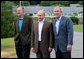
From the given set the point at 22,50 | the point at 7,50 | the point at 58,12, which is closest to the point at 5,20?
the point at 7,50

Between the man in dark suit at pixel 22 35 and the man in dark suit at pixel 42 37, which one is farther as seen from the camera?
the man in dark suit at pixel 22 35

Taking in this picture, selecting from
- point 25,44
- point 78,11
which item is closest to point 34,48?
point 25,44

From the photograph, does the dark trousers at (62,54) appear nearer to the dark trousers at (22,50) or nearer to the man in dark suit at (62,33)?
the man in dark suit at (62,33)

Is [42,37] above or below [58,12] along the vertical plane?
below

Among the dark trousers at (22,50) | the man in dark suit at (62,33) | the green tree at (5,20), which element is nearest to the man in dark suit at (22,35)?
the dark trousers at (22,50)

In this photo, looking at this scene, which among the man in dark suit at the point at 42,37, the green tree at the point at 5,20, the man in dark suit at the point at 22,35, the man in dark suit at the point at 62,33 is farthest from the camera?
the green tree at the point at 5,20

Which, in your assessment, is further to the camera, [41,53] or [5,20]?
[5,20]

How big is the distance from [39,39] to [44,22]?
17.8 inches

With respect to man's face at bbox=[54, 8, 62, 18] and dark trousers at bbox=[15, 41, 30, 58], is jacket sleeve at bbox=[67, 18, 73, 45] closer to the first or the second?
man's face at bbox=[54, 8, 62, 18]

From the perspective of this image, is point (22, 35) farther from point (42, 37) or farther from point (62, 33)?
point (62, 33)

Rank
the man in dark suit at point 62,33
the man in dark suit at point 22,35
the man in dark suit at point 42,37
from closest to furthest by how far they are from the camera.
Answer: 1. the man in dark suit at point 62,33
2. the man in dark suit at point 42,37
3. the man in dark suit at point 22,35

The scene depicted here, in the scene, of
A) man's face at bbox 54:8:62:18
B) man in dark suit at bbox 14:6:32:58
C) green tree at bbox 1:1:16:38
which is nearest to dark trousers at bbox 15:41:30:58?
man in dark suit at bbox 14:6:32:58

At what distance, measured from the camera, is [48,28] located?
34.5 ft

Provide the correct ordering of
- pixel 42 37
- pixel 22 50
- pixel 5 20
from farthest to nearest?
pixel 5 20
pixel 22 50
pixel 42 37
